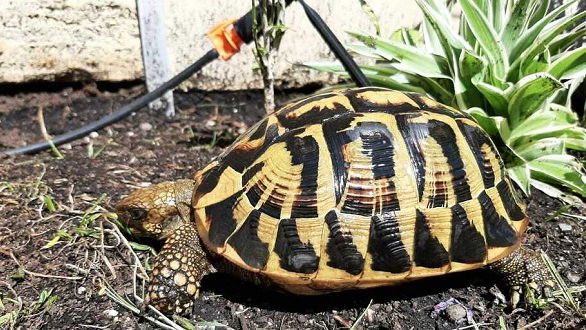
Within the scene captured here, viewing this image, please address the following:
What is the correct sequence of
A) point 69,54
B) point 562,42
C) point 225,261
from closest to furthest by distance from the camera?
point 225,261 < point 562,42 < point 69,54

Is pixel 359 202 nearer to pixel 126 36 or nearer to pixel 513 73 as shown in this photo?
pixel 513 73

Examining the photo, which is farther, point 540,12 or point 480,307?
point 540,12

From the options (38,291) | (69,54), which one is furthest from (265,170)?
(69,54)

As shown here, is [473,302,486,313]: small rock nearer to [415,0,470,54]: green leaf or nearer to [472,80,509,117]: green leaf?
[472,80,509,117]: green leaf

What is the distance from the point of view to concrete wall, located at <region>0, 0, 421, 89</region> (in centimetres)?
341

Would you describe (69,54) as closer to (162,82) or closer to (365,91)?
(162,82)

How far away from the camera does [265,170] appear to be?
83.9 inches

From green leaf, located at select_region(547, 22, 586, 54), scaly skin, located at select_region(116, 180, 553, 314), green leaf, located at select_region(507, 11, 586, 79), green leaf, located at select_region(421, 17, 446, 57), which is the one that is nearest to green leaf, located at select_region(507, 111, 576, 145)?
green leaf, located at select_region(507, 11, 586, 79)

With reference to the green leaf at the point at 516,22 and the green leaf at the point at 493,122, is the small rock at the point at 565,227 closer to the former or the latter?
the green leaf at the point at 493,122

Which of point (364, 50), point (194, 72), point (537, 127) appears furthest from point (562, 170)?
point (194, 72)

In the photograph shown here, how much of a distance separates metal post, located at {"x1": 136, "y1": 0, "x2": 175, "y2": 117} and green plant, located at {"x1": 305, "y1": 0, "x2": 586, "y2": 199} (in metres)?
1.26

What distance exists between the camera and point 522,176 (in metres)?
2.88

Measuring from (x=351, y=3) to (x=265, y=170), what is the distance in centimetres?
189

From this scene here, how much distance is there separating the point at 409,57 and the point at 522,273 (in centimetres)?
134
